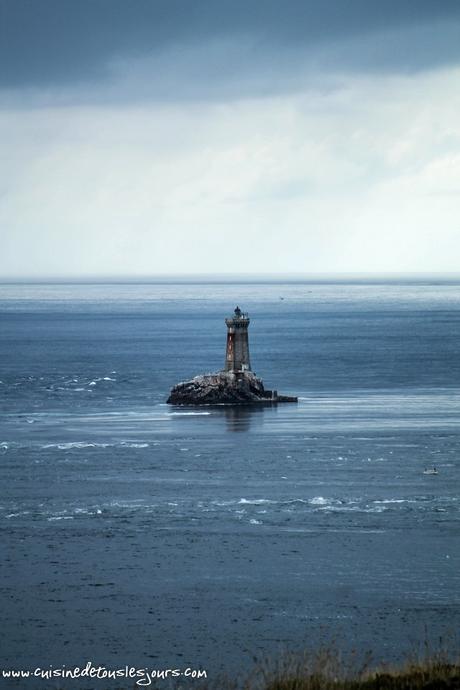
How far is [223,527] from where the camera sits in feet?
169

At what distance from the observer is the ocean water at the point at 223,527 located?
39312mm

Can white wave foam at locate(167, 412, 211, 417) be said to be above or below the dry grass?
below

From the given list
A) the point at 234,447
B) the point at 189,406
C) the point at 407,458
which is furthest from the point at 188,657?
the point at 189,406

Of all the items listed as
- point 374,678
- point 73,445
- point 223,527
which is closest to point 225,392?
point 73,445

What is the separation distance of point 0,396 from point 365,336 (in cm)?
8421

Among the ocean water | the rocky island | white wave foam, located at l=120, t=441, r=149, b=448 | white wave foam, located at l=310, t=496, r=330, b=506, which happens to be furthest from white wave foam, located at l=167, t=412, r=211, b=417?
white wave foam, located at l=310, t=496, r=330, b=506

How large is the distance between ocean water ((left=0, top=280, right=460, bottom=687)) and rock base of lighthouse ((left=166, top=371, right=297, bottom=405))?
2.09 meters

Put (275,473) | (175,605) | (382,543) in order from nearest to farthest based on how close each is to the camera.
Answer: (175,605) → (382,543) → (275,473)

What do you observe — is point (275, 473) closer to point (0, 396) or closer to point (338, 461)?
point (338, 461)

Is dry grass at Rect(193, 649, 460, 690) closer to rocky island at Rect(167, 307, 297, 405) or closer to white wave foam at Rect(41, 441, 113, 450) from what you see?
white wave foam at Rect(41, 441, 113, 450)

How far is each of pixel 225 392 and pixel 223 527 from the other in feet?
148

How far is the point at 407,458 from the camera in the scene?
222ft

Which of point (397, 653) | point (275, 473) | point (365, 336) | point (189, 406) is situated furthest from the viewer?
point (365, 336)

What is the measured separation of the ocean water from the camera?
1548 inches
